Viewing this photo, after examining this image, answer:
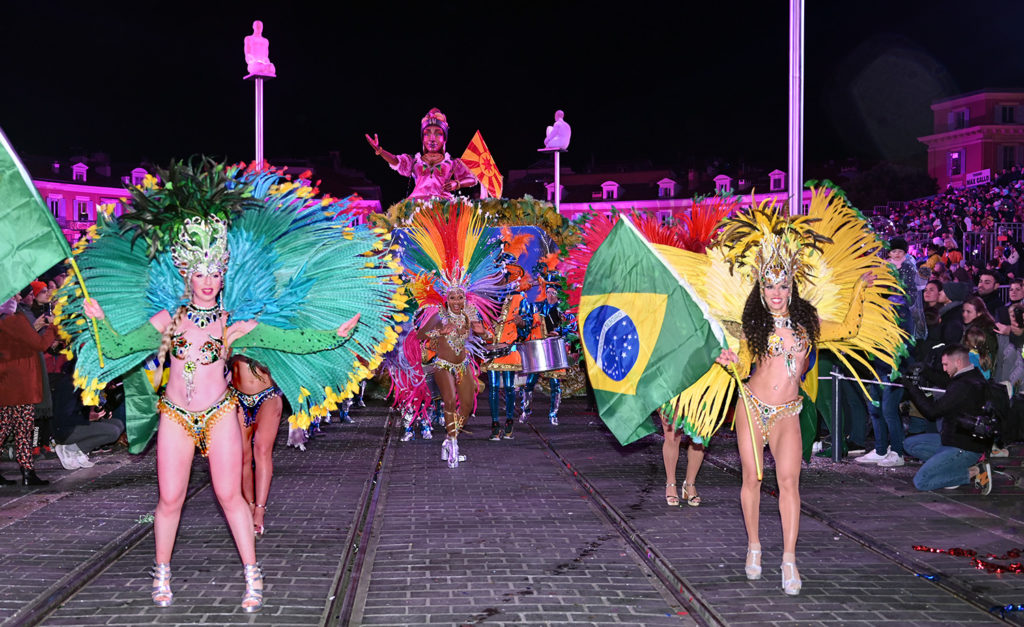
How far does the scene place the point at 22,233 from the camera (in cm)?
547

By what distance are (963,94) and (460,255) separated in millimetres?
56073

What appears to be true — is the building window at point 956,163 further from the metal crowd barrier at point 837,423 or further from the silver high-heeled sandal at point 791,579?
the silver high-heeled sandal at point 791,579

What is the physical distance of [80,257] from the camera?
6.12m

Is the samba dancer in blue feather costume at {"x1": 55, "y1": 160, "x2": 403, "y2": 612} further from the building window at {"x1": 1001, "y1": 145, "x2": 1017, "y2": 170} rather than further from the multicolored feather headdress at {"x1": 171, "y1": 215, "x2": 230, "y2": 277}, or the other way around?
the building window at {"x1": 1001, "y1": 145, "x2": 1017, "y2": 170}

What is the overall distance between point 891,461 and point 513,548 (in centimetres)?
549

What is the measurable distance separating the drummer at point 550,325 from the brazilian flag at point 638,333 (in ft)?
24.1

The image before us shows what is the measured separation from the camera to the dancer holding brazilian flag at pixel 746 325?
6168mm

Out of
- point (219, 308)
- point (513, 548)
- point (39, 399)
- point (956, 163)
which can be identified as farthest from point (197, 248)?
point (956, 163)

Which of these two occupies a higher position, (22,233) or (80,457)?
(22,233)

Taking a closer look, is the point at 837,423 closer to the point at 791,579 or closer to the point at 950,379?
the point at 950,379

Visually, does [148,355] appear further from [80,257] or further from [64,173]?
[64,173]

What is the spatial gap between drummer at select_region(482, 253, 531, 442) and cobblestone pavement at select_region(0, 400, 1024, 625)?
2.24m

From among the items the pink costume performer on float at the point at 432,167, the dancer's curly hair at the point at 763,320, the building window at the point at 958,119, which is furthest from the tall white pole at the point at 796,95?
the building window at the point at 958,119

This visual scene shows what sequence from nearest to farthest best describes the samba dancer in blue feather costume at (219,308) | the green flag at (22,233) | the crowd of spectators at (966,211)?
1. the green flag at (22,233)
2. the samba dancer in blue feather costume at (219,308)
3. the crowd of spectators at (966,211)
